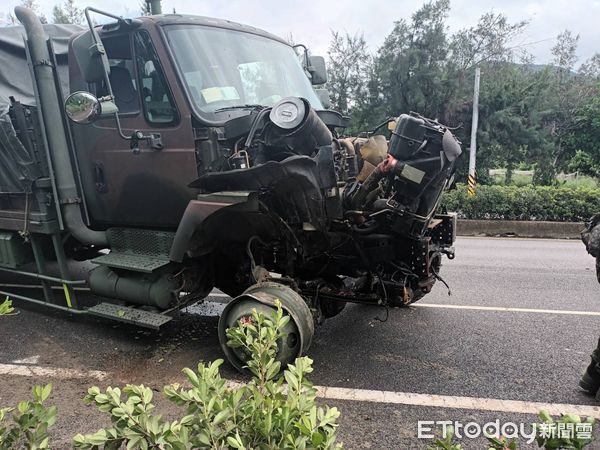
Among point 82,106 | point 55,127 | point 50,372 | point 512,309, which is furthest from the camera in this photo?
point 512,309

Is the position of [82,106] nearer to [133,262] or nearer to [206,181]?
[206,181]

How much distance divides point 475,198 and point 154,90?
10.3 meters

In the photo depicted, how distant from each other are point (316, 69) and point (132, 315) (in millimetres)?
3453

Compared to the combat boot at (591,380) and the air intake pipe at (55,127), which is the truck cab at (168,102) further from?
the combat boot at (591,380)

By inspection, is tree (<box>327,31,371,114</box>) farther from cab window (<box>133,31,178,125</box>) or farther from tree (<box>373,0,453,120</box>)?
cab window (<box>133,31,178,125</box>)

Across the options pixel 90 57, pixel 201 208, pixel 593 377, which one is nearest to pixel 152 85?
pixel 90 57

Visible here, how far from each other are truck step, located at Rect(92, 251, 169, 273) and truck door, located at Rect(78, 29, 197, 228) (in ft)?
1.05

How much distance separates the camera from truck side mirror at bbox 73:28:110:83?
3656 millimetres

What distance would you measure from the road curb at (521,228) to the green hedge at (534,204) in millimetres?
287

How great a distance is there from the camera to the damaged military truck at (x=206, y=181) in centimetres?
357

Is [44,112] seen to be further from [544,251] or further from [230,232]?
[544,251]

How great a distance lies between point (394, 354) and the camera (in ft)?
13.6

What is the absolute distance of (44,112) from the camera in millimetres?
4316

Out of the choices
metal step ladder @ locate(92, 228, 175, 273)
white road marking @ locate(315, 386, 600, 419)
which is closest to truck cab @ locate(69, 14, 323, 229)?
metal step ladder @ locate(92, 228, 175, 273)
